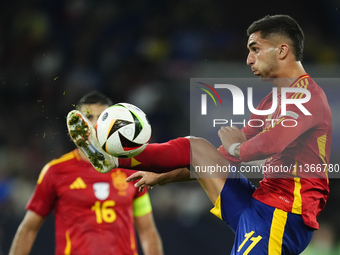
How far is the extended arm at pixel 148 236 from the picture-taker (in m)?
3.23

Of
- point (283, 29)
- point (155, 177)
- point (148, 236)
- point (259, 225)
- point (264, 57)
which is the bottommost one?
point (148, 236)

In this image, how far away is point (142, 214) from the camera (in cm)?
323

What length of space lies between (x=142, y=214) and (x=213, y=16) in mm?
3583

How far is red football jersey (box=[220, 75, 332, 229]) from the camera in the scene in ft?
6.81

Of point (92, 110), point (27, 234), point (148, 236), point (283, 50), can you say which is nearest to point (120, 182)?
point (148, 236)

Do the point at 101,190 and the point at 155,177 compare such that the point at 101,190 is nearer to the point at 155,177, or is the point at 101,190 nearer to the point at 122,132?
the point at 155,177

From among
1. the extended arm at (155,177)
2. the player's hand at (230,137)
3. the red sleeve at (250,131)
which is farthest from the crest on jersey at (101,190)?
the player's hand at (230,137)

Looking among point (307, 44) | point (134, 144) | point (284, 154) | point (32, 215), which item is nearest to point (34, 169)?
point (32, 215)

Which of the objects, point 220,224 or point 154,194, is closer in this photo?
point 220,224

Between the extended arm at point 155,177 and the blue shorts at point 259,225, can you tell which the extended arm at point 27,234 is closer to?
the extended arm at point 155,177

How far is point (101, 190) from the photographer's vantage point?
10.2 feet

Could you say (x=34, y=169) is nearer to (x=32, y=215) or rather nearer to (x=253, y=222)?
(x=32, y=215)

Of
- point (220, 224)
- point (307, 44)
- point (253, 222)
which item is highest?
point (307, 44)

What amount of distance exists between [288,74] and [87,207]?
71.7 inches
